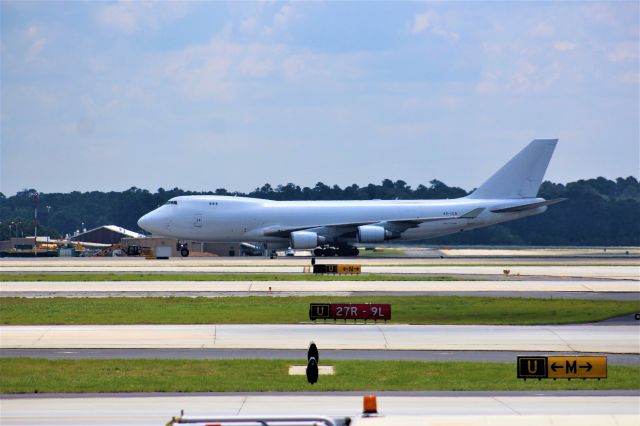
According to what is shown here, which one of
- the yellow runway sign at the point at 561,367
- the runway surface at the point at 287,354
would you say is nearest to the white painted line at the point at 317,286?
the runway surface at the point at 287,354

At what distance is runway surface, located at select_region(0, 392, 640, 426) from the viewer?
20.7 meters

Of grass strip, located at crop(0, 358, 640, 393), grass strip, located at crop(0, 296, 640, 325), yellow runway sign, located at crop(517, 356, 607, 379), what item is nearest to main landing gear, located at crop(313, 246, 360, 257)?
grass strip, located at crop(0, 296, 640, 325)

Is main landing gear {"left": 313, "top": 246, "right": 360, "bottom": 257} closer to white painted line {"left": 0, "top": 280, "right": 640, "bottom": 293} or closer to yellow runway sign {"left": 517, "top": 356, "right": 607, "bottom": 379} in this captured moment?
white painted line {"left": 0, "top": 280, "right": 640, "bottom": 293}

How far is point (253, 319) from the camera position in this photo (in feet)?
133

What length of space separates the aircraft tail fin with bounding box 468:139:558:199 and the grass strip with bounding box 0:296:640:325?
172ft

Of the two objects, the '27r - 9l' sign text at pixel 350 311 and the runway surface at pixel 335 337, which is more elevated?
the '27r - 9l' sign text at pixel 350 311

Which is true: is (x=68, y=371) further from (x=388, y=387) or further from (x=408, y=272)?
(x=408, y=272)

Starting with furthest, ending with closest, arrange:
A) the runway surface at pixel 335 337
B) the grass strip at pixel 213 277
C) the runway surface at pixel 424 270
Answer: the runway surface at pixel 424 270 < the grass strip at pixel 213 277 < the runway surface at pixel 335 337

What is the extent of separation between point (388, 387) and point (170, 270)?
51.0 metres

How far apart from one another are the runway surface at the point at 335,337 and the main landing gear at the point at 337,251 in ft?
195

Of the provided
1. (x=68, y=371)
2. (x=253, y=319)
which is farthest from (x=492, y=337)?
(x=68, y=371)

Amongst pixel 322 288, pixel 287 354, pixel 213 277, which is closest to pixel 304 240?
pixel 213 277

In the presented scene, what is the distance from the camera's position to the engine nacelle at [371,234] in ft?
312

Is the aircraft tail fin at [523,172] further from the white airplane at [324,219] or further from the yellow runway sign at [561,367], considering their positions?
the yellow runway sign at [561,367]
